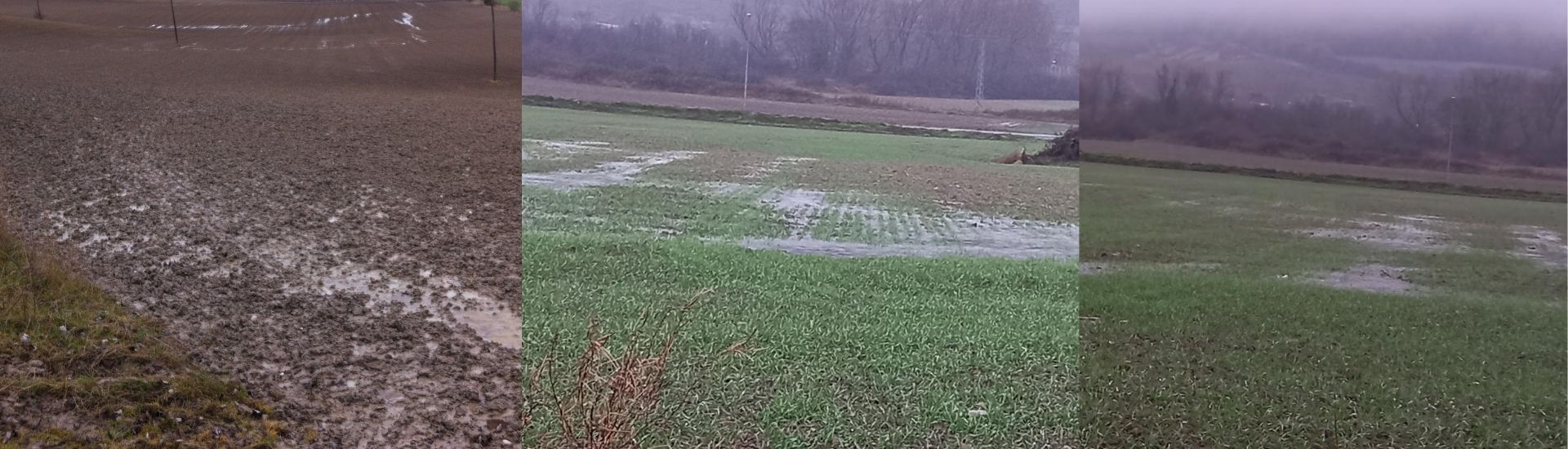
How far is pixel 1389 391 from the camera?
2.35 metres

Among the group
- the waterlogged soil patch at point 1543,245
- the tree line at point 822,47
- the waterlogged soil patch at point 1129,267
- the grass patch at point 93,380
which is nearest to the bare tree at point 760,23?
the tree line at point 822,47

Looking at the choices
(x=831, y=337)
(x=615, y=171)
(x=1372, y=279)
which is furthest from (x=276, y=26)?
(x=1372, y=279)

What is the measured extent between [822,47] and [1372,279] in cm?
140

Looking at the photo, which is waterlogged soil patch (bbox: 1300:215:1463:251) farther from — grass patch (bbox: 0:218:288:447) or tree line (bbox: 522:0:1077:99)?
grass patch (bbox: 0:218:288:447)

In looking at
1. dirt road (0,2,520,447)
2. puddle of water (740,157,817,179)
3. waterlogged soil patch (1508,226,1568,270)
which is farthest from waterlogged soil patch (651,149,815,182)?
waterlogged soil patch (1508,226,1568,270)

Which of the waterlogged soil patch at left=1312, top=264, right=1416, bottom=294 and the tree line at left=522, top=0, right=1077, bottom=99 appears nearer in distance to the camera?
the waterlogged soil patch at left=1312, top=264, right=1416, bottom=294

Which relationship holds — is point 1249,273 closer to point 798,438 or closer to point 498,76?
point 798,438

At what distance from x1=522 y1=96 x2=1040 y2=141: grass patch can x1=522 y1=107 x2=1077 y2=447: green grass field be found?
18 millimetres

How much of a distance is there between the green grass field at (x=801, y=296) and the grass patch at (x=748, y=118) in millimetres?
18

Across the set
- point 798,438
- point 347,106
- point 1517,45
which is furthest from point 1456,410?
point 347,106

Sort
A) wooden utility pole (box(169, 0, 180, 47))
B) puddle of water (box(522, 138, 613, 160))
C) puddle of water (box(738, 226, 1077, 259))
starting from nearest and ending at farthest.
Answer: wooden utility pole (box(169, 0, 180, 47)), puddle of water (box(522, 138, 613, 160)), puddle of water (box(738, 226, 1077, 259))

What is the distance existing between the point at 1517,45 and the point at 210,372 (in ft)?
9.64

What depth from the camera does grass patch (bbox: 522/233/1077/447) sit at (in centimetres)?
241

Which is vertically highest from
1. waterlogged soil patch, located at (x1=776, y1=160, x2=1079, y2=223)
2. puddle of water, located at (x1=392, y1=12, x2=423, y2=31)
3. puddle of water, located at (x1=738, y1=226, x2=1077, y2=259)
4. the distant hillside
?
puddle of water, located at (x1=392, y1=12, x2=423, y2=31)
